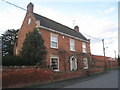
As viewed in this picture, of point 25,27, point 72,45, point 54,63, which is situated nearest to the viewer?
point 54,63

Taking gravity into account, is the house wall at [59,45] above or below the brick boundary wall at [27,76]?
above

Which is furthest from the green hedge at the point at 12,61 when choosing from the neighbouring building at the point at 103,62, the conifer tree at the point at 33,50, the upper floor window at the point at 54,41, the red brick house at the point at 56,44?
the neighbouring building at the point at 103,62

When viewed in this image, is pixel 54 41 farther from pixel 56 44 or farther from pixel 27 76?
pixel 27 76

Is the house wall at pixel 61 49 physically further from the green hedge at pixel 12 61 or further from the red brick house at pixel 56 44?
the green hedge at pixel 12 61

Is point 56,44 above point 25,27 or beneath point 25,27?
beneath

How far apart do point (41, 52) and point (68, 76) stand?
5004mm

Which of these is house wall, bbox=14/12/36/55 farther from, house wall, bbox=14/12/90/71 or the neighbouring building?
the neighbouring building

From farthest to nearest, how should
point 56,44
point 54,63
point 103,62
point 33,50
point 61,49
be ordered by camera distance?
point 103,62
point 61,49
point 56,44
point 54,63
point 33,50

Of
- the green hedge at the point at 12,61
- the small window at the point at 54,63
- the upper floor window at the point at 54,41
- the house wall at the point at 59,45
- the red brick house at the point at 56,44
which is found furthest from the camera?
the upper floor window at the point at 54,41

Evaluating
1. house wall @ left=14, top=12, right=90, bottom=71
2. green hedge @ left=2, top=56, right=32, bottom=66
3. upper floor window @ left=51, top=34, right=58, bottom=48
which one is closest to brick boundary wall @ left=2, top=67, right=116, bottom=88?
green hedge @ left=2, top=56, right=32, bottom=66

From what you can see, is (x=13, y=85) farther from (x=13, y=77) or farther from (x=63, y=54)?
(x=63, y=54)

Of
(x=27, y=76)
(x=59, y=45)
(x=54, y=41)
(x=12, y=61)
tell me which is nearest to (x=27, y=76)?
(x=27, y=76)

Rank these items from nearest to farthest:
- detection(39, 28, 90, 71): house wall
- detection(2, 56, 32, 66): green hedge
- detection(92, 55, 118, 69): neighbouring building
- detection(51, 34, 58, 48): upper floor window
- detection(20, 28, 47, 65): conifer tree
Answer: detection(2, 56, 32, 66): green hedge → detection(20, 28, 47, 65): conifer tree → detection(39, 28, 90, 71): house wall → detection(51, 34, 58, 48): upper floor window → detection(92, 55, 118, 69): neighbouring building

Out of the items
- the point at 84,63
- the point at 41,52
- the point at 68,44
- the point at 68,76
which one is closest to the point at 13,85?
the point at 41,52
